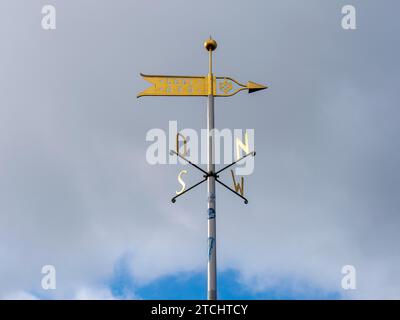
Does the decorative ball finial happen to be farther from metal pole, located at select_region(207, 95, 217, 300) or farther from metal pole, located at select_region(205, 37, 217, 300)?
metal pole, located at select_region(207, 95, 217, 300)

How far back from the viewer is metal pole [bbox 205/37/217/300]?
56.7ft

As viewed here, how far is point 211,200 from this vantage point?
727 inches

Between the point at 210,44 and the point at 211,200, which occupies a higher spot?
the point at 210,44

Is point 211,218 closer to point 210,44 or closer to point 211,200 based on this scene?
point 211,200

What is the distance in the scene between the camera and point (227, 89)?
20.5 metres

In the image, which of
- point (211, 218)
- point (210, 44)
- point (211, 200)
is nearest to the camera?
point (211, 218)

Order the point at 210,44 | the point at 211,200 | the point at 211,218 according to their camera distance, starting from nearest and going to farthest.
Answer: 1. the point at 211,218
2. the point at 211,200
3. the point at 210,44

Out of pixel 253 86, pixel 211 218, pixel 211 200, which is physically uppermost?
pixel 253 86

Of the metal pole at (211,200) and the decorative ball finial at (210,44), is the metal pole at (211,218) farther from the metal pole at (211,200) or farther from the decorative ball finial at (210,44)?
the decorative ball finial at (210,44)

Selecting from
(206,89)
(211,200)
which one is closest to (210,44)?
(206,89)

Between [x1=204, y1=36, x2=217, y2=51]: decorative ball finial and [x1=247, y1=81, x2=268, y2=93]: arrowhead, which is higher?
[x1=204, y1=36, x2=217, y2=51]: decorative ball finial

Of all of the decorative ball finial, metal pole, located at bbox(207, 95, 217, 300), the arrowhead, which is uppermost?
the decorative ball finial
